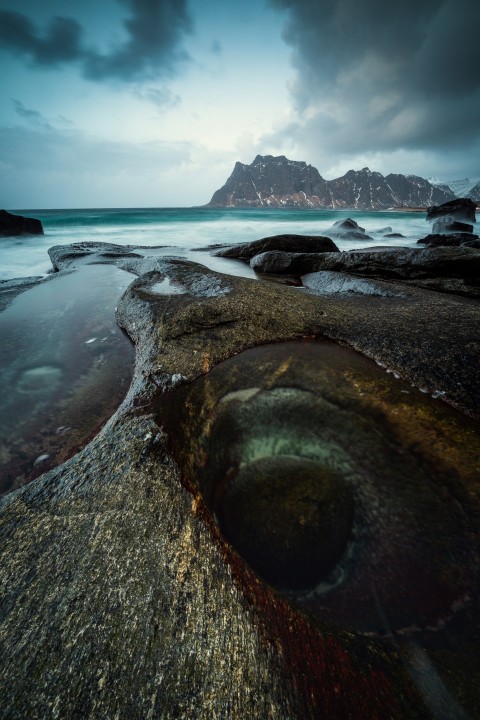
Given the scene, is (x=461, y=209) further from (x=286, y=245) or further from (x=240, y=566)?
(x=240, y=566)

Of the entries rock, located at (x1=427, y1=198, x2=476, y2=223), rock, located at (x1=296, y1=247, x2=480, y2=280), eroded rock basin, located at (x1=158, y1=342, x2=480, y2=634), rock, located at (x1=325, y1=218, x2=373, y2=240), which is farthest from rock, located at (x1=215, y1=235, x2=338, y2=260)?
rock, located at (x1=427, y1=198, x2=476, y2=223)

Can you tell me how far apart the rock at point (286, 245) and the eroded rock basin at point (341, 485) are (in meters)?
6.11

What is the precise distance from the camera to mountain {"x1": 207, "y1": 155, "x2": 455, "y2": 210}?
179 metres

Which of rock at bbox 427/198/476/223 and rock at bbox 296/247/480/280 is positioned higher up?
rock at bbox 427/198/476/223

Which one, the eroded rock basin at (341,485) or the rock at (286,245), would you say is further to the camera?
the rock at (286,245)

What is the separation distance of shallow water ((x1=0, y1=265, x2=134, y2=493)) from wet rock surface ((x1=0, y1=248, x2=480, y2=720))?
2.20 feet

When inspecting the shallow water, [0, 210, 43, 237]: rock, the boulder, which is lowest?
the shallow water

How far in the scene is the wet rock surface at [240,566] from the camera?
0.94 metres

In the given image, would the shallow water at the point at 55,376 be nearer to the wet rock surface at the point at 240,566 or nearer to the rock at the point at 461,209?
the wet rock surface at the point at 240,566

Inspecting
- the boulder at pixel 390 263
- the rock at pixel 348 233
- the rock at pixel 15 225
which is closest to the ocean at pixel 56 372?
the boulder at pixel 390 263

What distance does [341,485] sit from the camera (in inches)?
64.1

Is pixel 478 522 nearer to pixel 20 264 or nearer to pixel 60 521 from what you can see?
pixel 60 521

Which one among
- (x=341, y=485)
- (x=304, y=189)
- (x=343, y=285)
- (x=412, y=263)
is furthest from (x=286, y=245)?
(x=304, y=189)

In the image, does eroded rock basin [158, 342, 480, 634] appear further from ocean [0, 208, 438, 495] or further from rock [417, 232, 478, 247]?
rock [417, 232, 478, 247]
